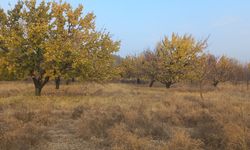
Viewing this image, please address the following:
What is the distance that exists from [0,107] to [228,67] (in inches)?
1659

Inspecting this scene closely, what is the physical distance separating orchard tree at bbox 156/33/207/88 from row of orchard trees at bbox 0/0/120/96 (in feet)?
48.0

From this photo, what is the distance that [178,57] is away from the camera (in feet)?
119

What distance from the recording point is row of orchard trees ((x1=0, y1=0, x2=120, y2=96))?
786 inches

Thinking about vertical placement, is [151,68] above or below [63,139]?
above

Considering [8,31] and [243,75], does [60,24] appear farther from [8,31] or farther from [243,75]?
[243,75]

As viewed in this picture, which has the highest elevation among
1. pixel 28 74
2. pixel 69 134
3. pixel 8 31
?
pixel 8 31

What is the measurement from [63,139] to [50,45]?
11.6 m

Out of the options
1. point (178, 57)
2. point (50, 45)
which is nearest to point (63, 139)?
point (50, 45)

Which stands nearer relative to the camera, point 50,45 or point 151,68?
point 50,45

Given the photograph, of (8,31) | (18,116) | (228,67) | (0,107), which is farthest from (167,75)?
(18,116)

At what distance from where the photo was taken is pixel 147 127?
10.0 m

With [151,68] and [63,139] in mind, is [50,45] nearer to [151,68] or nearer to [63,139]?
[63,139]

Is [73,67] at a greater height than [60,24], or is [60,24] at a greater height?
[60,24]

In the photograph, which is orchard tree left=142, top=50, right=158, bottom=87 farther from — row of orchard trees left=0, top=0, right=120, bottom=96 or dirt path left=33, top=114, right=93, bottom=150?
dirt path left=33, top=114, right=93, bottom=150
